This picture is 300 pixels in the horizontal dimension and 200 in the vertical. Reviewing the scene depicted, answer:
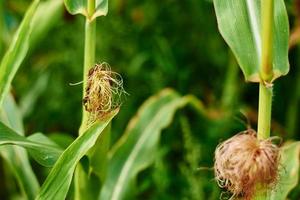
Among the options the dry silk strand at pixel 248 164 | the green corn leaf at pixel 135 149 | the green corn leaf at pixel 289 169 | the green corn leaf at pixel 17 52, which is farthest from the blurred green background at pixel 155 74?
the dry silk strand at pixel 248 164

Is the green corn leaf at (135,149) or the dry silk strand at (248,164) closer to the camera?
the dry silk strand at (248,164)

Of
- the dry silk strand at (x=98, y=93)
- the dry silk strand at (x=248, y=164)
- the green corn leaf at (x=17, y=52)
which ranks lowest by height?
the dry silk strand at (x=248, y=164)

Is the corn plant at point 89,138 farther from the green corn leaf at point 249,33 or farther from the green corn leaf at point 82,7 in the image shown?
the green corn leaf at point 249,33

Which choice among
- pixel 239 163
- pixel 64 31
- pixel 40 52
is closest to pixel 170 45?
pixel 64 31

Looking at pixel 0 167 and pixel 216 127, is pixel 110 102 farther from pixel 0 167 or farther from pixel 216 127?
pixel 0 167

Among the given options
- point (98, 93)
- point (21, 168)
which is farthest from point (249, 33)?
point (21, 168)

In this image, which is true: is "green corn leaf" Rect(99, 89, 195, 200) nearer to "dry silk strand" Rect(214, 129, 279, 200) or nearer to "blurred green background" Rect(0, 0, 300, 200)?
"blurred green background" Rect(0, 0, 300, 200)

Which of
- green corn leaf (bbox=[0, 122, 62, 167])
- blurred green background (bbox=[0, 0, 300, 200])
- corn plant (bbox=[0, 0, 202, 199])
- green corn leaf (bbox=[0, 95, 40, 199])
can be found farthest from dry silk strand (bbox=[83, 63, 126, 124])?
blurred green background (bbox=[0, 0, 300, 200])
